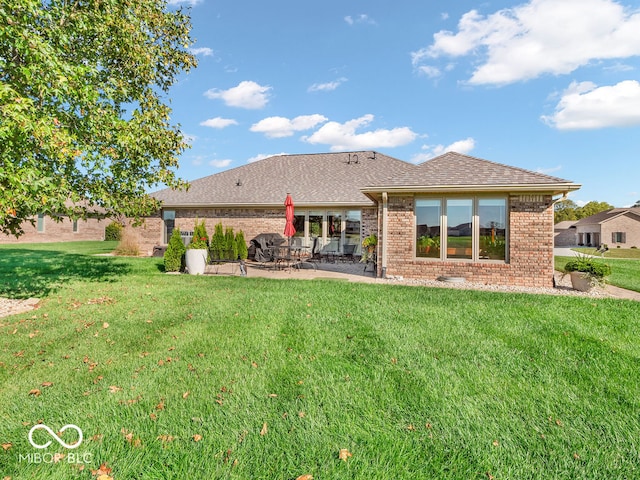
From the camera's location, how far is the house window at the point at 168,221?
18.6 meters

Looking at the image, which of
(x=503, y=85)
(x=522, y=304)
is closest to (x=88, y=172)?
(x=522, y=304)

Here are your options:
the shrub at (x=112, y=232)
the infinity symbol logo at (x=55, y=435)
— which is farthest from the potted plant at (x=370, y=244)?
the shrub at (x=112, y=232)

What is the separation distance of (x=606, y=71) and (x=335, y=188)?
1125cm

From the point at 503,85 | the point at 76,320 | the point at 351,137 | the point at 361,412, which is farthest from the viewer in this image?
the point at 351,137

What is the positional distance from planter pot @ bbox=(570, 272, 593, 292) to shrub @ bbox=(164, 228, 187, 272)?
39.7ft

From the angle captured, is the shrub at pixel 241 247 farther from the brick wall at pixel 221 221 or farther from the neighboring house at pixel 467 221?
the neighboring house at pixel 467 221

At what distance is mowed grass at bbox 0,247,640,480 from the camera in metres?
2.40

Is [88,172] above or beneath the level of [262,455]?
above

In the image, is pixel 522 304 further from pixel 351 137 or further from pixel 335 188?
pixel 351 137

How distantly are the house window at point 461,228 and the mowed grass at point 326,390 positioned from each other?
135 inches

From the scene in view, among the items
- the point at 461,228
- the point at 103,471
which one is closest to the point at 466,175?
the point at 461,228

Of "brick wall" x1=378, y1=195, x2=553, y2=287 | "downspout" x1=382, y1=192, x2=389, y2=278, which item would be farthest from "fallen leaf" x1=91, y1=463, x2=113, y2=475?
"brick wall" x1=378, y1=195, x2=553, y2=287

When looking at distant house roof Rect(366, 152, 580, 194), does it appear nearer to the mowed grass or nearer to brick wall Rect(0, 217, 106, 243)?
the mowed grass

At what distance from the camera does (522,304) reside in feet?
22.0
